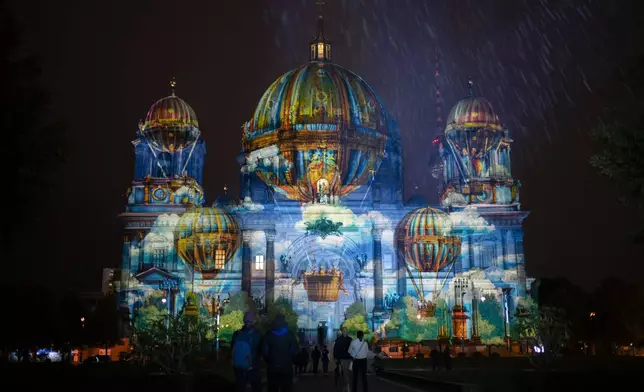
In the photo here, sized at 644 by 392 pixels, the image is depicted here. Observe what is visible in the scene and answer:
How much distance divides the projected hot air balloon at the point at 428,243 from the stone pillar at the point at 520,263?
37.1 feet

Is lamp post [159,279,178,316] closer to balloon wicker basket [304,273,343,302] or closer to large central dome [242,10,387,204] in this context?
balloon wicker basket [304,273,343,302]

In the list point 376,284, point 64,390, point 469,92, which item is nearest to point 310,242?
point 376,284

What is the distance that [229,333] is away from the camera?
73812 millimetres

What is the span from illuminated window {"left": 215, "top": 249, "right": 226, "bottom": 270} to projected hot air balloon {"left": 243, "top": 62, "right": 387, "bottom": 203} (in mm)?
12812

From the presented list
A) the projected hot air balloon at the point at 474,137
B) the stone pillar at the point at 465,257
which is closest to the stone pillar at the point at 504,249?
the stone pillar at the point at 465,257

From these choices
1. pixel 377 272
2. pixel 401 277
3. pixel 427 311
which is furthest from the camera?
pixel 401 277

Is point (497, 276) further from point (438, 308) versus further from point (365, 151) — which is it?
point (365, 151)

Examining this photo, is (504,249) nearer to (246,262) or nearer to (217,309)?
(246,262)

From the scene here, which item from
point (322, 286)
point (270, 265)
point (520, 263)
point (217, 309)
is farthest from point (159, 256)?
point (520, 263)

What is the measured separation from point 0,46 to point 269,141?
8294 cm

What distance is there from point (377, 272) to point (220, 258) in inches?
A: 630

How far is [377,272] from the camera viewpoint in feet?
277

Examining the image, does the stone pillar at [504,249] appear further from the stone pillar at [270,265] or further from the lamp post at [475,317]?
the stone pillar at [270,265]

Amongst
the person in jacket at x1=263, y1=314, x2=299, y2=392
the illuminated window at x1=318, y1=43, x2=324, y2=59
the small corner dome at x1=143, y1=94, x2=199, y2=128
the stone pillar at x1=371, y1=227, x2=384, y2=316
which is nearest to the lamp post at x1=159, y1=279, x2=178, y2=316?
the small corner dome at x1=143, y1=94, x2=199, y2=128
